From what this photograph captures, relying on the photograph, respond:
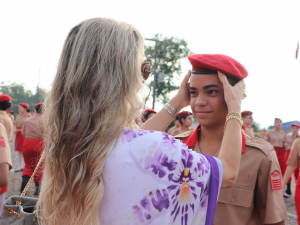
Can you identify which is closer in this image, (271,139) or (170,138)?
(170,138)

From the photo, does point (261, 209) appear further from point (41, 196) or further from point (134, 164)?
point (41, 196)

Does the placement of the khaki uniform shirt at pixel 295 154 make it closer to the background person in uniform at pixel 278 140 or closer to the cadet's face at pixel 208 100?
the cadet's face at pixel 208 100

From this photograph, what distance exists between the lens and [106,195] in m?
1.17

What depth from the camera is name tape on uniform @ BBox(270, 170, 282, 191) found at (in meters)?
1.73

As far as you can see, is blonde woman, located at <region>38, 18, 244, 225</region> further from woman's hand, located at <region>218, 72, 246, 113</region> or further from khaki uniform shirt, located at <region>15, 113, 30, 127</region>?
khaki uniform shirt, located at <region>15, 113, 30, 127</region>

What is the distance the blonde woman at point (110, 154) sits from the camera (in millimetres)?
1146

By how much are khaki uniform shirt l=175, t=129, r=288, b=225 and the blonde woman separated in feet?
1.80

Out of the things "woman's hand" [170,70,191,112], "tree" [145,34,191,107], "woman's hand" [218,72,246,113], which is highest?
"woman's hand" [218,72,246,113]

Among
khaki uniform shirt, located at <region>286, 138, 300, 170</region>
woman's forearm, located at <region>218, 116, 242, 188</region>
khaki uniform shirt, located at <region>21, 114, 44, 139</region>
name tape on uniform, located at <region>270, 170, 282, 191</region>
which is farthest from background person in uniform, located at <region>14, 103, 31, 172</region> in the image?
woman's forearm, located at <region>218, 116, 242, 188</region>

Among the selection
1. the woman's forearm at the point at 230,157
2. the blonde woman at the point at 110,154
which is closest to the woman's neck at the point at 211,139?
the woman's forearm at the point at 230,157

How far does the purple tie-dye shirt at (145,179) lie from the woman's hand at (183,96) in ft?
2.60

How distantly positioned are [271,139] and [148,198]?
888 cm

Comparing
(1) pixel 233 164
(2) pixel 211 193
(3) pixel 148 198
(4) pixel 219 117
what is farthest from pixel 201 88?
(3) pixel 148 198

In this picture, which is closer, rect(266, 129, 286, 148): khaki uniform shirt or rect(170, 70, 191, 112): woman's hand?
rect(170, 70, 191, 112): woman's hand
